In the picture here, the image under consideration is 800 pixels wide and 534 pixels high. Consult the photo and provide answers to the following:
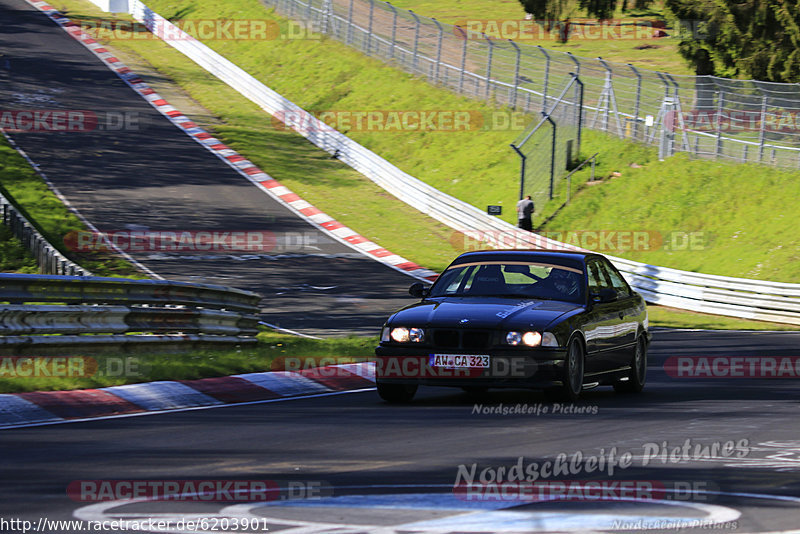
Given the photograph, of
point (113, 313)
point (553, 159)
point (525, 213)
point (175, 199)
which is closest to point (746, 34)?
point (553, 159)

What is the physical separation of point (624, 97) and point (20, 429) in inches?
1070

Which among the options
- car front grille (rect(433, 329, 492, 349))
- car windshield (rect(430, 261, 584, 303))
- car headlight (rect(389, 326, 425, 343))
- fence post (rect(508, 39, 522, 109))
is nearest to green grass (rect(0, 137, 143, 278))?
car windshield (rect(430, 261, 584, 303))

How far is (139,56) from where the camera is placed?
50312 mm

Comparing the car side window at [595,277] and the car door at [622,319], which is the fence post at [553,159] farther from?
the car side window at [595,277]

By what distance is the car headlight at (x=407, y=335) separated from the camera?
10.1 meters

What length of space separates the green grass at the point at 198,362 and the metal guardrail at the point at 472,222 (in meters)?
10.8

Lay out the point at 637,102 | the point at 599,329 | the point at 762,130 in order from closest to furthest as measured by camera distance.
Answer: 1. the point at 599,329
2. the point at 762,130
3. the point at 637,102

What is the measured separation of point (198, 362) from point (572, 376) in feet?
13.0

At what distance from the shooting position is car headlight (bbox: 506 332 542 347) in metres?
9.92

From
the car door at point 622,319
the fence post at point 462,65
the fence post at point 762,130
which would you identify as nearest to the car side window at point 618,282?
the car door at point 622,319

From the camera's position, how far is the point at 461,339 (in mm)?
10016

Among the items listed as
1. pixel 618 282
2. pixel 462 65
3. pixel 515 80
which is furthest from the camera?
pixel 462 65

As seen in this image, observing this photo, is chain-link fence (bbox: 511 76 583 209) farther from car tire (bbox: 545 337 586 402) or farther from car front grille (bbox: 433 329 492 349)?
car front grille (bbox: 433 329 492 349)

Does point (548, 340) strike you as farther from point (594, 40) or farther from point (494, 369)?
point (594, 40)
